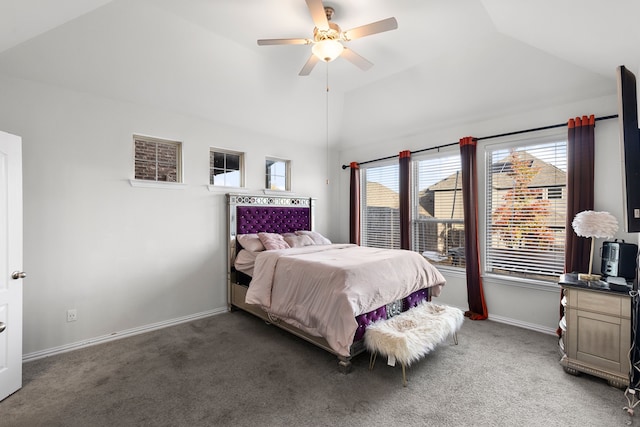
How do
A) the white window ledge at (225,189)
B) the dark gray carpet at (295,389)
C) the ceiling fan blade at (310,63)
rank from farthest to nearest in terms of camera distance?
the white window ledge at (225,189)
the ceiling fan blade at (310,63)
the dark gray carpet at (295,389)

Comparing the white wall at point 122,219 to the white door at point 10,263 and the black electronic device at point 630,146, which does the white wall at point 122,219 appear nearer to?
the white door at point 10,263

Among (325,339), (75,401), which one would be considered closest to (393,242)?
(325,339)

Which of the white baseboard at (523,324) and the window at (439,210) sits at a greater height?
the window at (439,210)

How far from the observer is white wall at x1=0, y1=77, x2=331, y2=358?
2.88 meters

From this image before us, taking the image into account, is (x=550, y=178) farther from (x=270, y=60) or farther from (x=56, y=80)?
(x=56, y=80)

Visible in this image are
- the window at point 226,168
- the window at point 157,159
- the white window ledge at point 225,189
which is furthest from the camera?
the window at point 226,168

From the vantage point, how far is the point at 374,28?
92.8 inches

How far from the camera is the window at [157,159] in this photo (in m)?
3.64

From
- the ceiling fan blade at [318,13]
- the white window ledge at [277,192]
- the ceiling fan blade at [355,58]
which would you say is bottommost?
the white window ledge at [277,192]

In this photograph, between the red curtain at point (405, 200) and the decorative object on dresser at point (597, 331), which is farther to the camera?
the red curtain at point (405, 200)

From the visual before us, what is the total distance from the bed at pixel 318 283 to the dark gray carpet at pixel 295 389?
0.34 metres

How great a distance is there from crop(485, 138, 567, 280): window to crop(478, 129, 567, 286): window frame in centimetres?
1

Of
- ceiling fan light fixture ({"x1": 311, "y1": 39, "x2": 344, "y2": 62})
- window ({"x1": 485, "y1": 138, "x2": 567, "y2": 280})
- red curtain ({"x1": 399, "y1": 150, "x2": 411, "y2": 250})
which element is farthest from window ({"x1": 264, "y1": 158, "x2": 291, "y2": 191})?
window ({"x1": 485, "y1": 138, "x2": 567, "y2": 280})

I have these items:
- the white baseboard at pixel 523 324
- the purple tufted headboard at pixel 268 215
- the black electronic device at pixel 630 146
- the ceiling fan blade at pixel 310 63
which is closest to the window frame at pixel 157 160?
the purple tufted headboard at pixel 268 215
